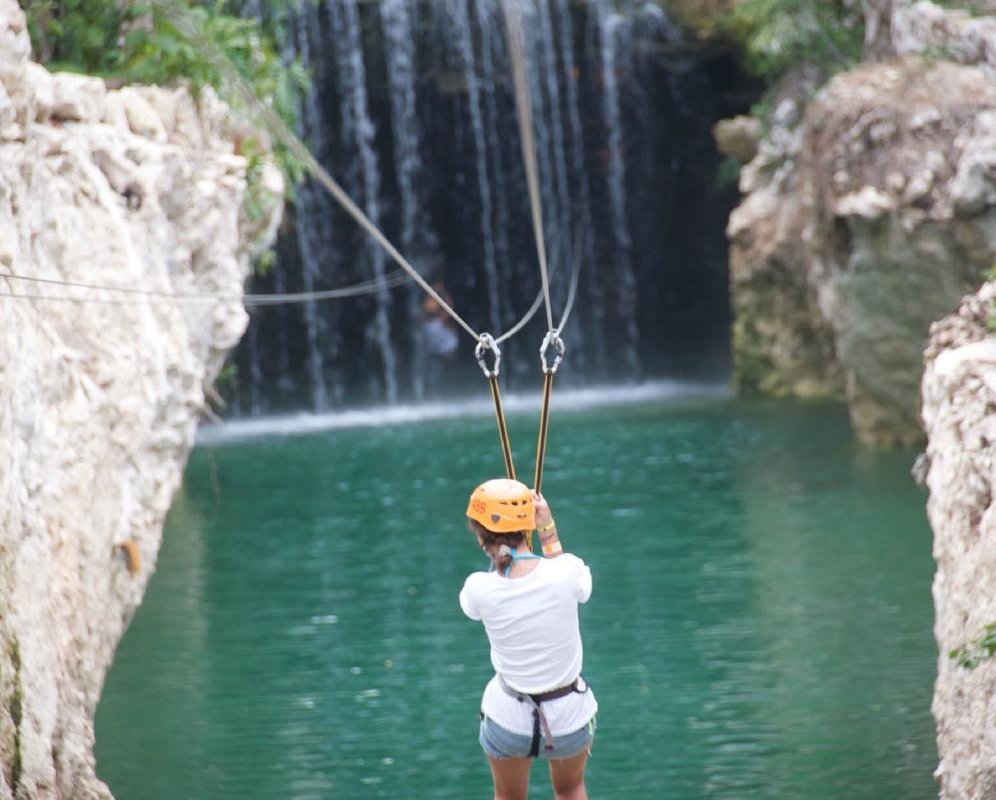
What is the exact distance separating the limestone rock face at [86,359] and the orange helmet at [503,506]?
1432mm

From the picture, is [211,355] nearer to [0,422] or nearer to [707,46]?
[0,422]

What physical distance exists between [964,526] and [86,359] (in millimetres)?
3245

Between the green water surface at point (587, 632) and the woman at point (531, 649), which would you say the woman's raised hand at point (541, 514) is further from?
the green water surface at point (587, 632)

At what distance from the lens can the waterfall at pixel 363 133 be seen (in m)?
20.9

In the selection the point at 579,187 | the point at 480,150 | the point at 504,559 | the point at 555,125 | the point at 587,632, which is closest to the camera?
the point at 504,559

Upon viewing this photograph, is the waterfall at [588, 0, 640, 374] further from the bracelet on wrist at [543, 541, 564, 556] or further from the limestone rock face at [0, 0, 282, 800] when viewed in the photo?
the bracelet on wrist at [543, 541, 564, 556]

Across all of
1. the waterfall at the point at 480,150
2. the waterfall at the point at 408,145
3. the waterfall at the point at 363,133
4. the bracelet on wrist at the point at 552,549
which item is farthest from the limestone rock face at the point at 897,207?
the bracelet on wrist at the point at 552,549

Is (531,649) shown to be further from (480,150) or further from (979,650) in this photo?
(480,150)

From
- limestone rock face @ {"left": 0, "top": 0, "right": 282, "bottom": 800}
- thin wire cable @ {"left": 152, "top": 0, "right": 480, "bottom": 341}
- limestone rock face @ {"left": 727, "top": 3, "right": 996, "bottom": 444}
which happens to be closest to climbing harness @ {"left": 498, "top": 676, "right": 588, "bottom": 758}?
thin wire cable @ {"left": 152, "top": 0, "right": 480, "bottom": 341}

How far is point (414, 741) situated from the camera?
691 cm

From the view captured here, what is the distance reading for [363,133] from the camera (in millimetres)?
21688

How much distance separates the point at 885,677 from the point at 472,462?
718cm

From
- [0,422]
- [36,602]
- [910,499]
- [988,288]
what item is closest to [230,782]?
[36,602]

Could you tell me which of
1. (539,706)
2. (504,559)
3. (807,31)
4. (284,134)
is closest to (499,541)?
(504,559)
